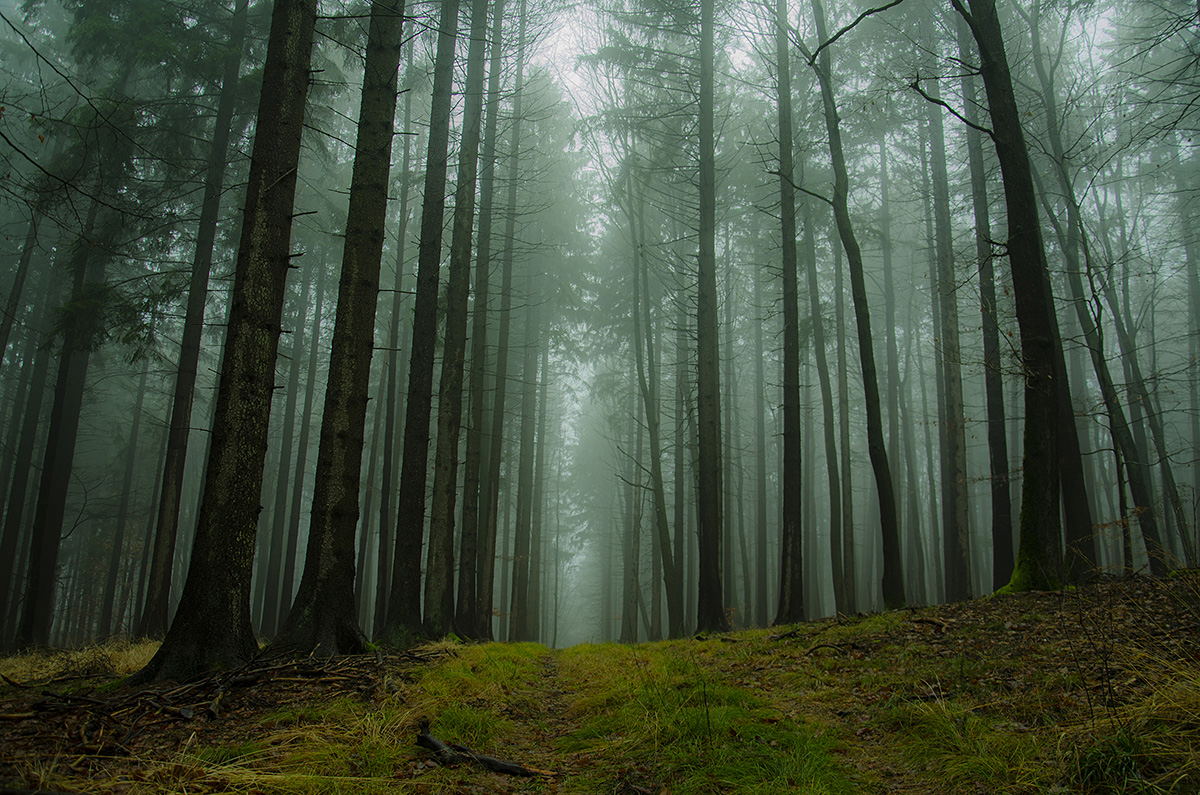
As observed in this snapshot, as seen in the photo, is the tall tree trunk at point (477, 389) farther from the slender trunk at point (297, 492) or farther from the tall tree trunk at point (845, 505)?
the tall tree trunk at point (845, 505)

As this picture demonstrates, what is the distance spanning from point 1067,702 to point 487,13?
14.4 m

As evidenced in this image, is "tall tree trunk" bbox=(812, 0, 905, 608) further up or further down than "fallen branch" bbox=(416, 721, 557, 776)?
further up

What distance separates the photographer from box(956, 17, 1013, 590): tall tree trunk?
961 cm

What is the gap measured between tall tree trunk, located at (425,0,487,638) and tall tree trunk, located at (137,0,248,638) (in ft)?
14.2

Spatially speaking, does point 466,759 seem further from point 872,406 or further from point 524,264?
point 524,264

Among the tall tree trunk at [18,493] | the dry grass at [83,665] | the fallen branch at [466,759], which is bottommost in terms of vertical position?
the dry grass at [83,665]

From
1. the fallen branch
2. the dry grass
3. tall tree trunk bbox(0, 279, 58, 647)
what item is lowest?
the dry grass

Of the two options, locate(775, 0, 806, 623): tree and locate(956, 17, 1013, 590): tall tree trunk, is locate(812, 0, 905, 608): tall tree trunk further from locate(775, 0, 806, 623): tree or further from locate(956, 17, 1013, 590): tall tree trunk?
locate(956, 17, 1013, 590): tall tree trunk

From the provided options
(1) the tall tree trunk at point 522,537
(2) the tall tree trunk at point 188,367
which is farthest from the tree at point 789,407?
(2) the tall tree trunk at point 188,367

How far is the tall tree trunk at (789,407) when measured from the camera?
32.7 ft

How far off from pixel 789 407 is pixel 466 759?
345 inches

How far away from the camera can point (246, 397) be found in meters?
4.82

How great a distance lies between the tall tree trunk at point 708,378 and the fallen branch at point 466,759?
7507 mm

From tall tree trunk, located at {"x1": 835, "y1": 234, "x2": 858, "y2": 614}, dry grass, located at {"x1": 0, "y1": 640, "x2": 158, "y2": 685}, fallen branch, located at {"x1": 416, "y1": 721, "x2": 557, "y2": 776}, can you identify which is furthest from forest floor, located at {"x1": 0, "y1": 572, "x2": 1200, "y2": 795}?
tall tree trunk, located at {"x1": 835, "y1": 234, "x2": 858, "y2": 614}
